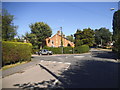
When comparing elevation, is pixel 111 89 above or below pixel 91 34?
below

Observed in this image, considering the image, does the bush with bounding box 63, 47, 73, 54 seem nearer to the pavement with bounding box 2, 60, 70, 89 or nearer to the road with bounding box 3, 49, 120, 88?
the road with bounding box 3, 49, 120, 88

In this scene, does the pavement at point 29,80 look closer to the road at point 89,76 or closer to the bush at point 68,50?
the road at point 89,76

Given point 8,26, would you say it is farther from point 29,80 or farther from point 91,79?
point 91,79

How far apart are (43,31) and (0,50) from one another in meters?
29.3

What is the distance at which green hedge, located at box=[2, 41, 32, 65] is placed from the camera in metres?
10.0

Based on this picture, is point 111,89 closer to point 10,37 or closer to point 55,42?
point 10,37

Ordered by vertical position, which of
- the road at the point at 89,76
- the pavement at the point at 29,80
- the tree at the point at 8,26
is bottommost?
the pavement at the point at 29,80

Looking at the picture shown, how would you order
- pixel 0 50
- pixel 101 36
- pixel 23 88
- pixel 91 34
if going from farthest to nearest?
pixel 101 36 → pixel 91 34 → pixel 0 50 → pixel 23 88

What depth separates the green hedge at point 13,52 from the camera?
1003cm

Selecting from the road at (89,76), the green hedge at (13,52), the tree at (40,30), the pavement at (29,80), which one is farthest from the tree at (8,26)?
the tree at (40,30)

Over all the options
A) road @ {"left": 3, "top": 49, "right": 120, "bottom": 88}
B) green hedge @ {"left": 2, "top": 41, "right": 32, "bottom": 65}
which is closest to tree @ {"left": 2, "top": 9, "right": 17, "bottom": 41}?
green hedge @ {"left": 2, "top": 41, "right": 32, "bottom": 65}

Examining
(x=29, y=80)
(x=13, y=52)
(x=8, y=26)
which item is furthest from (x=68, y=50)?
(x=29, y=80)

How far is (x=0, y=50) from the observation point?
951cm

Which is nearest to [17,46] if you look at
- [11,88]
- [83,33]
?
[11,88]
